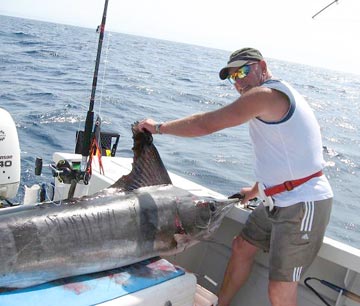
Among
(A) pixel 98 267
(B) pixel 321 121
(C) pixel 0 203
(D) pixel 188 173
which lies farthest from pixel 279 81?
(B) pixel 321 121

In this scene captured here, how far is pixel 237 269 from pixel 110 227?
92cm

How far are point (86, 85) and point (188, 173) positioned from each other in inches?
324

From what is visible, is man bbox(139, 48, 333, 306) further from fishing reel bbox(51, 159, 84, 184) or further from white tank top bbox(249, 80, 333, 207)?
fishing reel bbox(51, 159, 84, 184)

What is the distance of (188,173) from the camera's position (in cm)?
826

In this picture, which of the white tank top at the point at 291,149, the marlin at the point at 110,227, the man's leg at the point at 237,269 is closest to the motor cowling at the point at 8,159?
the marlin at the point at 110,227

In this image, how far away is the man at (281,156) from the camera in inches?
91.5

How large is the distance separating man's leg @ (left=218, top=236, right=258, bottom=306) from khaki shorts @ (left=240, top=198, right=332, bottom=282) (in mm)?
371

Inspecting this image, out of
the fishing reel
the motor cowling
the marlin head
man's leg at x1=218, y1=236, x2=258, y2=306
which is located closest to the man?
man's leg at x1=218, y1=236, x2=258, y2=306

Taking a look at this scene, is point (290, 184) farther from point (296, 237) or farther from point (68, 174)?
point (68, 174)

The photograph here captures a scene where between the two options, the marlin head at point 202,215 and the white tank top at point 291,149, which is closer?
the white tank top at point 291,149

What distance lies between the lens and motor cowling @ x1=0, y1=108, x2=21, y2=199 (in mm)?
3193

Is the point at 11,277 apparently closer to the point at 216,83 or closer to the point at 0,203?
the point at 0,203

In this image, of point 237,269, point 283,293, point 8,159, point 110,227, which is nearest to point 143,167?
point 110,227

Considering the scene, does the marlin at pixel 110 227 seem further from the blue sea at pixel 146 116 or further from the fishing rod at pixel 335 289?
the blue sea at pixel 146 116
